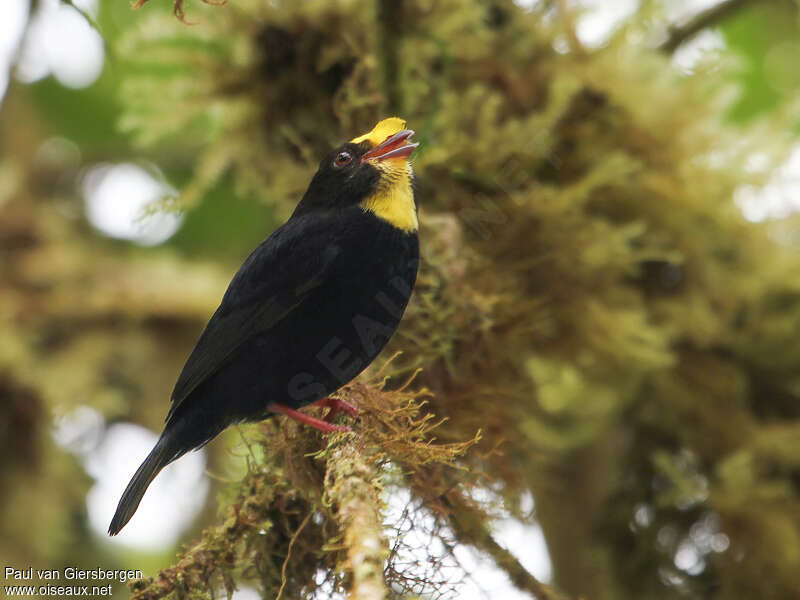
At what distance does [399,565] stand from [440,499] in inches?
18.6

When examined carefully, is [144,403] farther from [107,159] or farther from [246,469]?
[246,469]

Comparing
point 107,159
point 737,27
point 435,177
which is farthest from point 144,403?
point 737,27

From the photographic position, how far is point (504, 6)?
3861mm

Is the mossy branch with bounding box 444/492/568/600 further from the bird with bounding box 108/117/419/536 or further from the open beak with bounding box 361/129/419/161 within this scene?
the open beak with bounding box 361/129/419/161

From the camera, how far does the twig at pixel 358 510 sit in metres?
1.59

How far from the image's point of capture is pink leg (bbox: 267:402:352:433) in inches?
95.6

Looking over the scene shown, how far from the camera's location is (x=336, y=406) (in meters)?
2.70

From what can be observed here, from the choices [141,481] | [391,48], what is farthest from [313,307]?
[391,48]

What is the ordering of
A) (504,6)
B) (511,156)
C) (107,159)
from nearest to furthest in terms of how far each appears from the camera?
(511,156), (504,6), (107,159)

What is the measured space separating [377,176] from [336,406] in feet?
2.39

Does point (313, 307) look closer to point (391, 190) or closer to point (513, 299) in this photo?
point (391, 190)

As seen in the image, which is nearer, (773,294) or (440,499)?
(440,499)

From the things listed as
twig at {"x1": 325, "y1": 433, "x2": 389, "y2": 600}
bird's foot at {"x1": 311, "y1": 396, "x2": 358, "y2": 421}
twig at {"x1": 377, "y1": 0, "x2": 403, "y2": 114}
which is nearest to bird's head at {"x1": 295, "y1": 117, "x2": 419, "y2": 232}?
twig at {"x1": 377, "y1": 0, "x2": 403, "y2": 114}

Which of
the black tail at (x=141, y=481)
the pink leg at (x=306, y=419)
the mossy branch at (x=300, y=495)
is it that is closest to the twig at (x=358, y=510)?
the mossy branch at (x=300, y=495)
